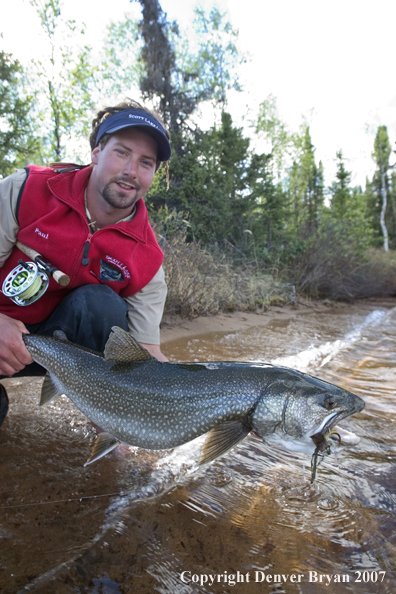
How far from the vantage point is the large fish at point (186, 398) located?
6.03ft

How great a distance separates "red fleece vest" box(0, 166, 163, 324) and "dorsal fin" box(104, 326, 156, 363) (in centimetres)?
87

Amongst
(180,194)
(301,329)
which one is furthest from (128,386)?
(180,194)

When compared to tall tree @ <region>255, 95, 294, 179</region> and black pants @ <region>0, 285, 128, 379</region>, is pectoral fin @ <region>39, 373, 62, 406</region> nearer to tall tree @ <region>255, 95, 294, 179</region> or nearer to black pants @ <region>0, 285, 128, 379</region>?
black pants @ <region>0, 285, 128, 379</region>

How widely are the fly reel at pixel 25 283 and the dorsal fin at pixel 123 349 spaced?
77cm

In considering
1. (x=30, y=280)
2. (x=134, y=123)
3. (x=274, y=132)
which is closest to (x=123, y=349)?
(x=30, y=280)

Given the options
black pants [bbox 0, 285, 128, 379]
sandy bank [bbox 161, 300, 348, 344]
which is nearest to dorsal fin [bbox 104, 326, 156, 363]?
black pants [bbox 0, 285, 128, 379]

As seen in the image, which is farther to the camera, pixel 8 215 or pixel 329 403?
pixel 8 215

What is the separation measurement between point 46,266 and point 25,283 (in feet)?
0.63

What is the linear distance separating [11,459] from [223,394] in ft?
5.07

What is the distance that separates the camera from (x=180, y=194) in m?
17.4

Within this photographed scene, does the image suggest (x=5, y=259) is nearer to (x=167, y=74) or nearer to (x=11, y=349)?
(x=11, y=349)

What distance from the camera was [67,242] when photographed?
2.78m

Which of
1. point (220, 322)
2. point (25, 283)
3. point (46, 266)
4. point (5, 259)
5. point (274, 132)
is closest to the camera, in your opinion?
point (25, 283)

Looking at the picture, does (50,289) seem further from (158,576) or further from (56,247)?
(158,576)
